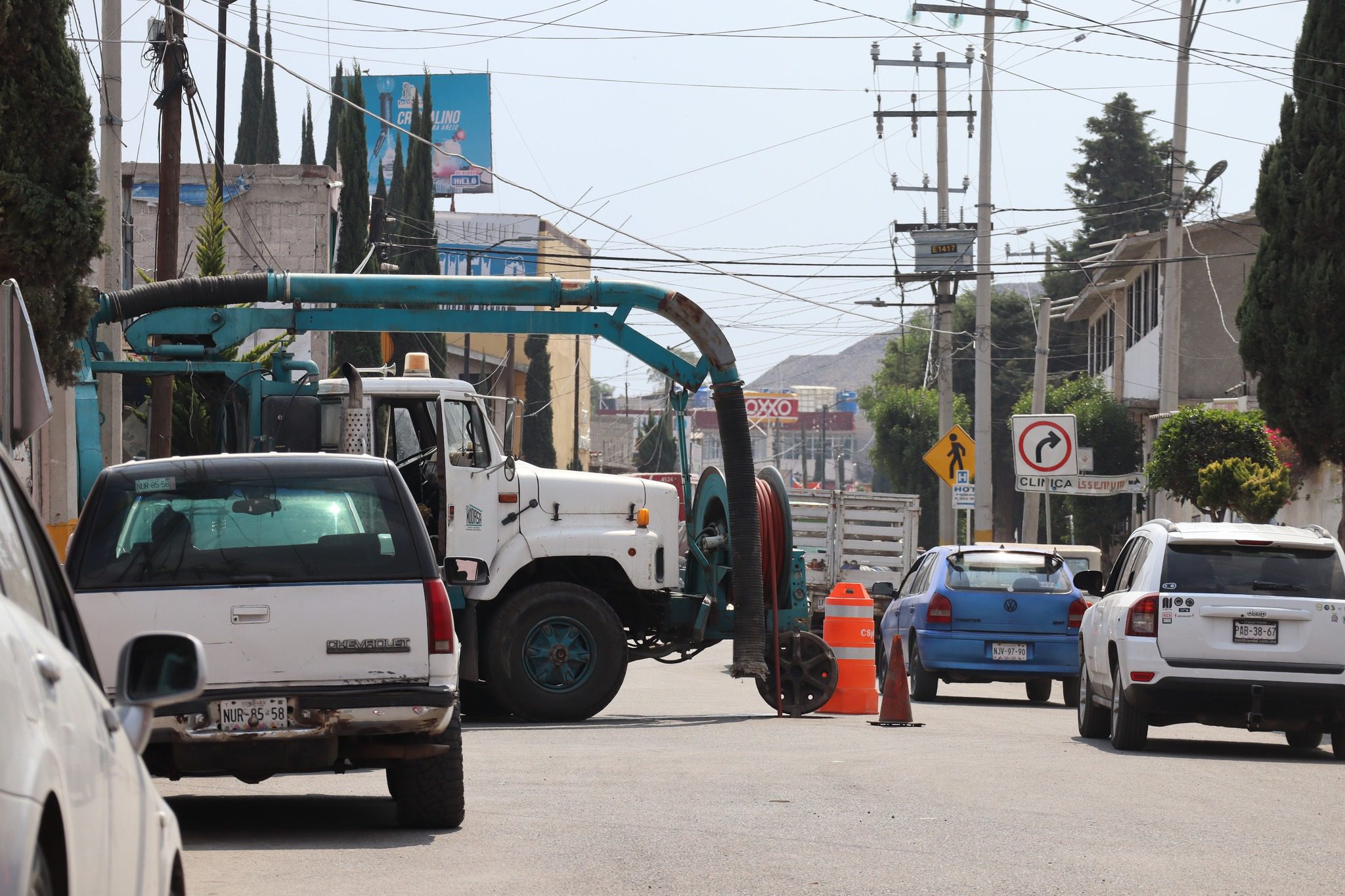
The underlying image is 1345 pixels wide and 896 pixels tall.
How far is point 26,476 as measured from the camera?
19688 mm

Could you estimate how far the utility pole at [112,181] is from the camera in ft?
63.9

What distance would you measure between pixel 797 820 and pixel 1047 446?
21.1 m

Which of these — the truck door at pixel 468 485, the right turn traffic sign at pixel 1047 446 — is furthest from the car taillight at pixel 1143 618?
the right turn traffic sign at pixel 1047 446

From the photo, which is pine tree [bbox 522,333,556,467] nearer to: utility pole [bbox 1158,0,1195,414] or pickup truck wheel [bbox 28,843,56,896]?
utility pole [bbox 1158,0,1195,414]

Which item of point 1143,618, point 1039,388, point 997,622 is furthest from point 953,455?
point 1143,618

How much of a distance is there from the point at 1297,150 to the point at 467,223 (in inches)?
2863

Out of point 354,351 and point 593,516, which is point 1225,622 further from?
point 354,351

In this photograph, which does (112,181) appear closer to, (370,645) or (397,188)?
(370,645)

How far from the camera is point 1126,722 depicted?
1291 centimetres

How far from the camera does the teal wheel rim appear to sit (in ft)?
47.9

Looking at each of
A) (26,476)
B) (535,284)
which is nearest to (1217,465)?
(535,284)

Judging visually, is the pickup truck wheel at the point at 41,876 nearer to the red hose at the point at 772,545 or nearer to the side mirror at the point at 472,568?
the side mirror at the point at 472,568

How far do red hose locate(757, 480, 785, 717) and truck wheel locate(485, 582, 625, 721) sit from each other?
188 cm

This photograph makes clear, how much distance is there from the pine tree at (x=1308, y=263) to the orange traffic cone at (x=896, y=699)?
448 inches
